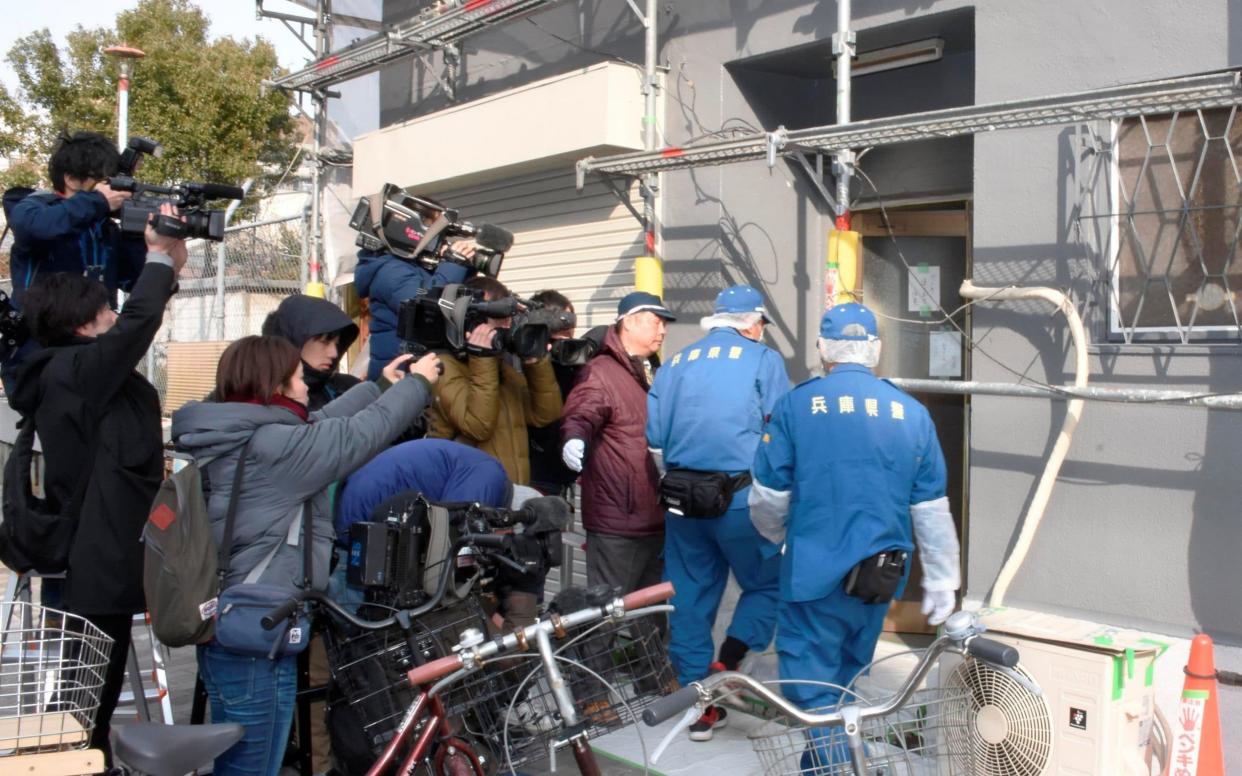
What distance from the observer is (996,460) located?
5.59 meters

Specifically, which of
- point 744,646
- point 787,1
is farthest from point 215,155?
point 744,646

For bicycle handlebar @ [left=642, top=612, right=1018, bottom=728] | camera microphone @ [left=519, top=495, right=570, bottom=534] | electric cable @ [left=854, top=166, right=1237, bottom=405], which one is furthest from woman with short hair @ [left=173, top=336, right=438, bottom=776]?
electric cable @ [left=854, top=166, right=1237, bottom=405]

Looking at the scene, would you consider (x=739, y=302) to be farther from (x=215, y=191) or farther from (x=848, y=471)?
(x=215, y=191)

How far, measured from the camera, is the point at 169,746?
107 inches

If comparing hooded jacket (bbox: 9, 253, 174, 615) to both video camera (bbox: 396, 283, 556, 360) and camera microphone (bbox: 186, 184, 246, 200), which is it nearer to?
camera microphone (bbox: 186, 184, 246, 200)

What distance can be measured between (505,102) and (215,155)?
15.2 metres

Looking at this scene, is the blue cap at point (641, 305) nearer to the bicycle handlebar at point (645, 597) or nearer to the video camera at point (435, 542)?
the video camera at point (435, 542)

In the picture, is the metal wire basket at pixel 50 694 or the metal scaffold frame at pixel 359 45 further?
the metal scaffold frame at pixel 359 45

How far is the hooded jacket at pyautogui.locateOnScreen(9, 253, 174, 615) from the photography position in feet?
12.7

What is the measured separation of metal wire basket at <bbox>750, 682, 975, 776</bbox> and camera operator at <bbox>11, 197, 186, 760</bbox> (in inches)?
96.1

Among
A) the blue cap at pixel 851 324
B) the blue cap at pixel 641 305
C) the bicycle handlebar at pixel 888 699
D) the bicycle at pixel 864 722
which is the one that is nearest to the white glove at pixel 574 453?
the blue cap at pixel 641 305

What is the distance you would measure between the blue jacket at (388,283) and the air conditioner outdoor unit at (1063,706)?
3.04 meters

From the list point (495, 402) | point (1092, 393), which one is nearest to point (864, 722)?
point (1092, 393)

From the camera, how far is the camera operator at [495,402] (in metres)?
5.36
